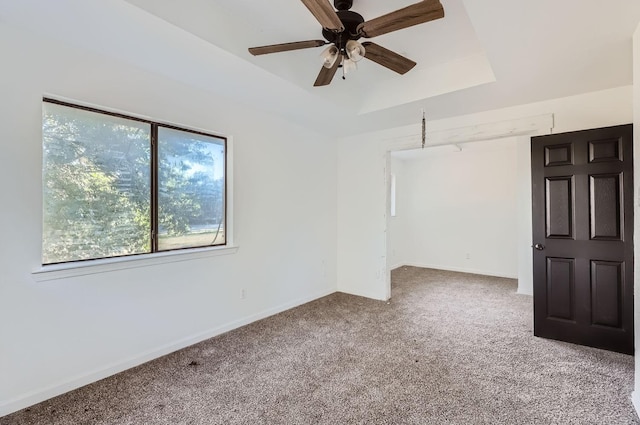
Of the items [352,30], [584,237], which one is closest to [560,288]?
[584,237]

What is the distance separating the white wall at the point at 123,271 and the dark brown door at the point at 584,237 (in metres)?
2.72

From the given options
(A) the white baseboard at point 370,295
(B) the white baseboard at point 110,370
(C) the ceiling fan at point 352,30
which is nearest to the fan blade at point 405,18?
(C) the ceiling fan at point 352,30

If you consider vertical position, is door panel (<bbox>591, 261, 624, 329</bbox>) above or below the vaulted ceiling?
below

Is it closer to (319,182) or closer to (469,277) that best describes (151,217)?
(319,182)

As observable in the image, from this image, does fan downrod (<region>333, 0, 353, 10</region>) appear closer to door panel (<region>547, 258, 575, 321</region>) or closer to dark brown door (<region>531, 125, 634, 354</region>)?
dark brown door (<region>531, 125, 634, 354</region>)

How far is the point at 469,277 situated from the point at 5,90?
642 centimetres

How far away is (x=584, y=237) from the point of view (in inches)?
110

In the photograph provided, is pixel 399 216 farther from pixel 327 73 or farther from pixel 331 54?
pixel 331 54

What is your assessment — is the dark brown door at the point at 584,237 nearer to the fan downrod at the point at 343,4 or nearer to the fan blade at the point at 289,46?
the fan downrod at the point at 343,4

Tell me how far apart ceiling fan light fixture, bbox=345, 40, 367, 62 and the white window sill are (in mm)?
2214

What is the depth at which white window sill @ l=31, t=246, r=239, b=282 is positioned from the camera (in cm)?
209

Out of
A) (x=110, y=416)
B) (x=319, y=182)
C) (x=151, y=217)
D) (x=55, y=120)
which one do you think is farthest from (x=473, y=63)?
(x=110, y=416)

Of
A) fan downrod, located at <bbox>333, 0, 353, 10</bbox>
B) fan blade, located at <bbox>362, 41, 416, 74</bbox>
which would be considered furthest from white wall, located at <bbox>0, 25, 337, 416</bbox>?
fan blade, located at <bbox>362, 41, 416, 74</bbox>

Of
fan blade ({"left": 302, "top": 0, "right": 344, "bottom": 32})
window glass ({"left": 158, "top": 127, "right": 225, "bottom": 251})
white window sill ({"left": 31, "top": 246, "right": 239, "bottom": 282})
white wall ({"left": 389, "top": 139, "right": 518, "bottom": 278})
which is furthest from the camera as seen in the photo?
white wall ({"left": 389, "top": 139, "right": 518, "bottom": 278})
